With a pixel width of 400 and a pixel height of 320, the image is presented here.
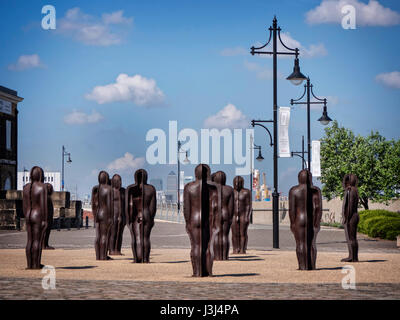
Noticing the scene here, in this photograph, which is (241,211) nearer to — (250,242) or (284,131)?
(284,131)

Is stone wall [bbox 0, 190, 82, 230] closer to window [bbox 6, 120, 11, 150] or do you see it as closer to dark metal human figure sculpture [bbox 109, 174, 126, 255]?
window [bbox 6, 120, 11, 150]

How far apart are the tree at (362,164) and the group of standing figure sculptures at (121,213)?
32.9 meters

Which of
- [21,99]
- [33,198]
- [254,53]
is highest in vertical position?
[21,99]

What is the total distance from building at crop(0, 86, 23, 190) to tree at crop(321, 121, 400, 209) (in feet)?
97.1

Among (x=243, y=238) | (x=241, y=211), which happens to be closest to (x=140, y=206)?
(x=241, y=211)

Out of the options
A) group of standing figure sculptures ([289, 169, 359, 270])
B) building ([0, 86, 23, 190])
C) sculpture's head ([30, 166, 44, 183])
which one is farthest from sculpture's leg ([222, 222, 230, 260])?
building ([0, 86, 23, 190])

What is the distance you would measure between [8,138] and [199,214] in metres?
57.4

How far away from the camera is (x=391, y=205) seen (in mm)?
59188

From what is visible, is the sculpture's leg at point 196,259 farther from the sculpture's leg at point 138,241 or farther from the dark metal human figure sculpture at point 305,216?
the sculpture's leg at point 138,241

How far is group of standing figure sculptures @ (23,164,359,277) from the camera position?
1398cm

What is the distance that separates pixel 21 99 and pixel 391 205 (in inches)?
1439

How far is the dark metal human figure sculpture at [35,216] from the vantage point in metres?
15.6
